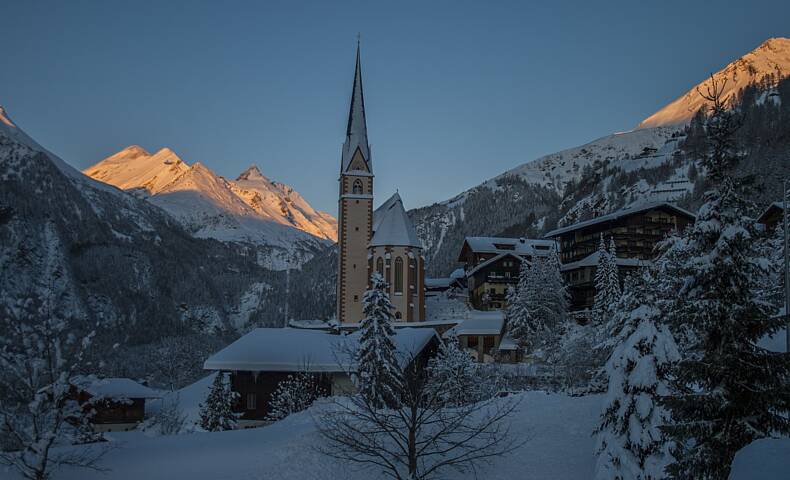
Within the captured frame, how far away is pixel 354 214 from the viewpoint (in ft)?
251

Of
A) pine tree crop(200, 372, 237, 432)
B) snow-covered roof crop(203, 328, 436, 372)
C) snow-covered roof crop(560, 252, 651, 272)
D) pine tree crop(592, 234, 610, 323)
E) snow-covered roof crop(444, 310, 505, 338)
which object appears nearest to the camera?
pine tree crop(200, 372, 237, 432)

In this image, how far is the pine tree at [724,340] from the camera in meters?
16.0

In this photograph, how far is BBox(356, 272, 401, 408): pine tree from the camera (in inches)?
1266

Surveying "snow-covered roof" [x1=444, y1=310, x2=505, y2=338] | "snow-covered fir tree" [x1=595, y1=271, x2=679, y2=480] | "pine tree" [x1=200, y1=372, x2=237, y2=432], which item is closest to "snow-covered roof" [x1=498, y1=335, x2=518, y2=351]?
"snow-covered roof" [x1=444, y1=310, x2=505, y2=338]

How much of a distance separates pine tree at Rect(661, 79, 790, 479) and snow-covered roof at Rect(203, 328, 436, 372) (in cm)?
2732

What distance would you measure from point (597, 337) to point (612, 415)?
74.5 feet

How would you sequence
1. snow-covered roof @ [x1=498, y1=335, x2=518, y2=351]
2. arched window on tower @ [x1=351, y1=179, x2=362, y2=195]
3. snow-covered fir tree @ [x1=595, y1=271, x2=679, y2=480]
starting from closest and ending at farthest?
snow-covered fir tree @ [x1=595, y1=271, x2=679, y2=480] < snow-covered roof @ [x1=498, y1=335, x2=518, y2=351] < arched window on tower @ [x1=351, y1=179, x2=362, y2=195]

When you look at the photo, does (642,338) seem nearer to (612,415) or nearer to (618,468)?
(612,415)

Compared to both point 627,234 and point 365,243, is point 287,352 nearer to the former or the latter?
point 365,243

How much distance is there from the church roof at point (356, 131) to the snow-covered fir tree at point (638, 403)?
2326 inches

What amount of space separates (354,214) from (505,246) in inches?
937

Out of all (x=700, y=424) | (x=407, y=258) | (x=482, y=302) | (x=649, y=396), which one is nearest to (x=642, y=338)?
(x=649, y=396)

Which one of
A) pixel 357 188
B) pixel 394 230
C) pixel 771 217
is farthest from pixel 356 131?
pixel 771 217

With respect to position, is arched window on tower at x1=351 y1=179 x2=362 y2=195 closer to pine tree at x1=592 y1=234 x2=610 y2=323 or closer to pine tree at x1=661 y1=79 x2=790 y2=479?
pine tree at x1=592 y1=234 x2=610 y2=323
